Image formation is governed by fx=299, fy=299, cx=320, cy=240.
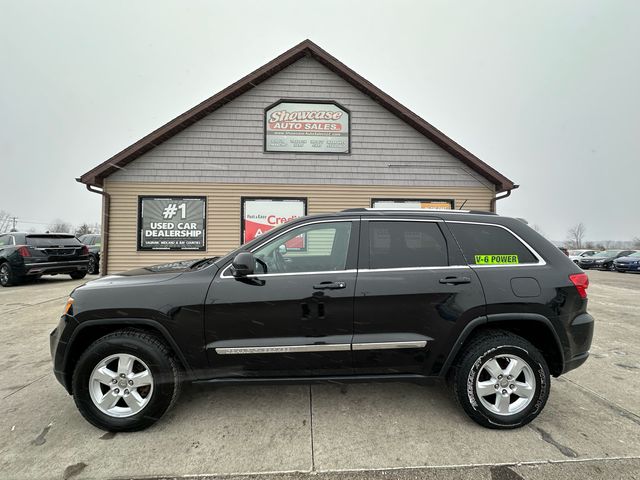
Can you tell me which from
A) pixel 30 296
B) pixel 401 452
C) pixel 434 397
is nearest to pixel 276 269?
pixel 401 452

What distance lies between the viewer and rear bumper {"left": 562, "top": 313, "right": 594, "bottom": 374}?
8.25 feet

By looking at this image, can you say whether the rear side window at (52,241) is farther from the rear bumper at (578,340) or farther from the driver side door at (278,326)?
the rear bumper at (578,340)

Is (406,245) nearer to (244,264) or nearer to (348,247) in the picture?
(348,247)

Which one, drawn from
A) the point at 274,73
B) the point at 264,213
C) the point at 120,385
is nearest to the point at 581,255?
the point at 264,213

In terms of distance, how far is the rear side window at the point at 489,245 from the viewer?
2596mm

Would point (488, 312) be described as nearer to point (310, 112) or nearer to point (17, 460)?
point (17, 460)

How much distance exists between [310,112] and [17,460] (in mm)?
8202

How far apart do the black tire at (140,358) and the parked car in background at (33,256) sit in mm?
9029

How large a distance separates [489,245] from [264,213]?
621 centimetres

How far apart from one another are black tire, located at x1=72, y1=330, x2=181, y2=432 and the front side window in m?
1.08

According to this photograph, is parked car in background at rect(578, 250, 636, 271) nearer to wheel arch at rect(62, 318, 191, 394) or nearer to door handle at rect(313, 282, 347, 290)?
door handle at rect(313, 282, 347, 290)

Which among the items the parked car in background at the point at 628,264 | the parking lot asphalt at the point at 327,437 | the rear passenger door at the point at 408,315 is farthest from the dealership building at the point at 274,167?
the parked car in background at the point at 628,264

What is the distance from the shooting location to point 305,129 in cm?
821

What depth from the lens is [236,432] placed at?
2.39 m
